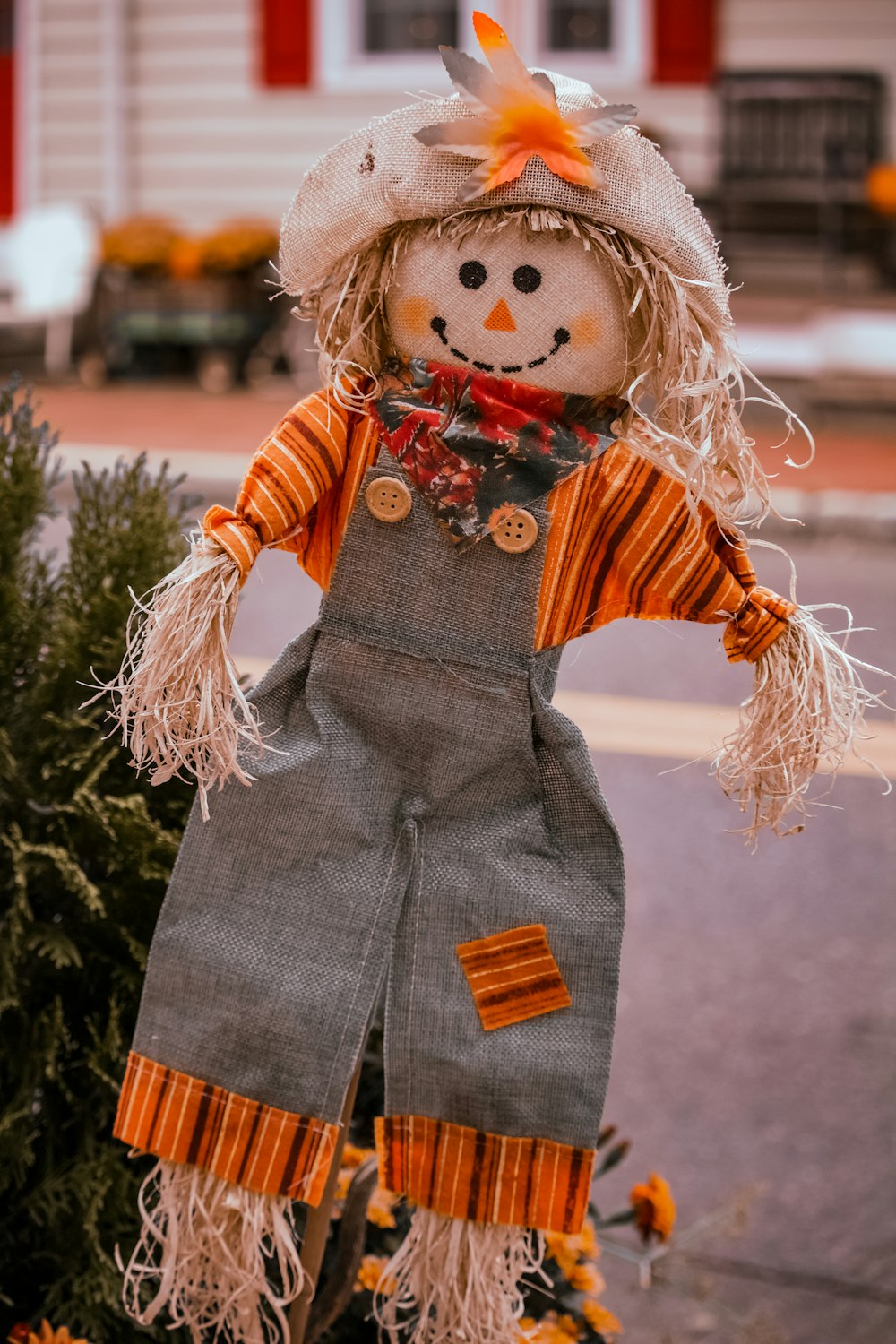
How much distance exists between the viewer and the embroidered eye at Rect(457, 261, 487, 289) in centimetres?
140

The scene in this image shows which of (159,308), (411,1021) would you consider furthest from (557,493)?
(159,308)

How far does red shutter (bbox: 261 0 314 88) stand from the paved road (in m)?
7.14

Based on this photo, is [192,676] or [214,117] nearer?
[192,676]

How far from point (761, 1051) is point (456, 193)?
195 cm

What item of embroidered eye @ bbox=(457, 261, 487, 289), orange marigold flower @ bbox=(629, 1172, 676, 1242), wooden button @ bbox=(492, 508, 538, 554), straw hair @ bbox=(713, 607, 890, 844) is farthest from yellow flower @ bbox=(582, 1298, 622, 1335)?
embroidered eye @ bbox=(457, 261, 487, 289)

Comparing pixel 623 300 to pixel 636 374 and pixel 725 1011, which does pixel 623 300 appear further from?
pixel 725 1011

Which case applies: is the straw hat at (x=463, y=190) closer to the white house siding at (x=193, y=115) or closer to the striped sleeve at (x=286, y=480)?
the striped sleeve at (x=286, y=480)

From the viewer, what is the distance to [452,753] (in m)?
1.43

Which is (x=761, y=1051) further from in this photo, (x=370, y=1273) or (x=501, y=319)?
(x=501, y=319)

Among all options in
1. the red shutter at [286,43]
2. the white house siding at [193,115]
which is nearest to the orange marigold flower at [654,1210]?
the white house siding at [193,115]

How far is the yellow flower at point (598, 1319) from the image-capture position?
1.84 metres

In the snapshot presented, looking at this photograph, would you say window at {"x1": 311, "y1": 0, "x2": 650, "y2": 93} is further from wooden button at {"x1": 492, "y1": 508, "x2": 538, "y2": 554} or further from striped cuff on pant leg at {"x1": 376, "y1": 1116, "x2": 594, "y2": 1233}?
striped cuff on pant leg at {"x1": 376, "y1": 1116, "x2": 594, "y2": 1233}

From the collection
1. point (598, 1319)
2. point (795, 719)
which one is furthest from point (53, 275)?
point (795, 719)

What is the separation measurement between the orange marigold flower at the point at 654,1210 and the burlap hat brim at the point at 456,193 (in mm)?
1186
